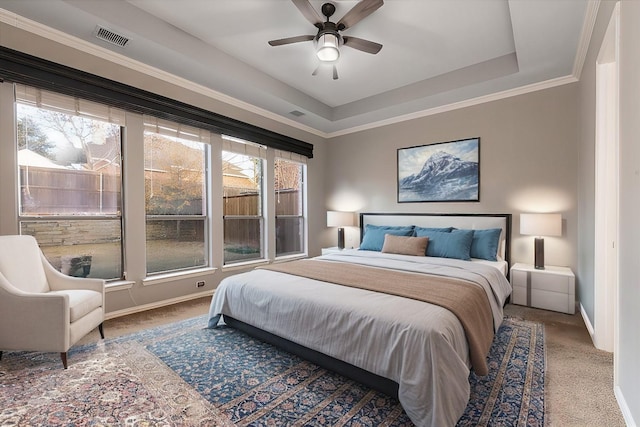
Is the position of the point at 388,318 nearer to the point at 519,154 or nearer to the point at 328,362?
the point at 328,362

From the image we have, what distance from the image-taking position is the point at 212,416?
163 cm

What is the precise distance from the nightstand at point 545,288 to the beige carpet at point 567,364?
0.09 meters

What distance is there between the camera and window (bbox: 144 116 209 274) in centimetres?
352

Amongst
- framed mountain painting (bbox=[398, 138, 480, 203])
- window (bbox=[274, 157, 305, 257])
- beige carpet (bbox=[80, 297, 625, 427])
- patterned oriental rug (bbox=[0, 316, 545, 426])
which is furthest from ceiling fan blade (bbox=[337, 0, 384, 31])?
beige carpet (bbox=[80, 297, 625, 427])

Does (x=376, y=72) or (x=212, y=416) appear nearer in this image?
(x=212, y=416)

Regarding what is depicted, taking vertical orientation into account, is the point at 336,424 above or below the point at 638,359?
below

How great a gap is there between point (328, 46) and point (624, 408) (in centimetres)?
331

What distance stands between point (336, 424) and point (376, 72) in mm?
3862

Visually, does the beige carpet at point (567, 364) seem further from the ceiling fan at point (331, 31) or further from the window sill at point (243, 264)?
the ceiling fan at point (331, 31)

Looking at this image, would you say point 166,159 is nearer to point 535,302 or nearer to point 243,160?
point 243,160

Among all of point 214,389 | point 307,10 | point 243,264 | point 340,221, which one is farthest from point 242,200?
point 214,389

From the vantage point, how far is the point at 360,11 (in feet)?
7.88

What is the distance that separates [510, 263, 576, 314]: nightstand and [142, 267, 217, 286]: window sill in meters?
3.93

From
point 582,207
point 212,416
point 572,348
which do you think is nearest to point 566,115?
point 582,207
